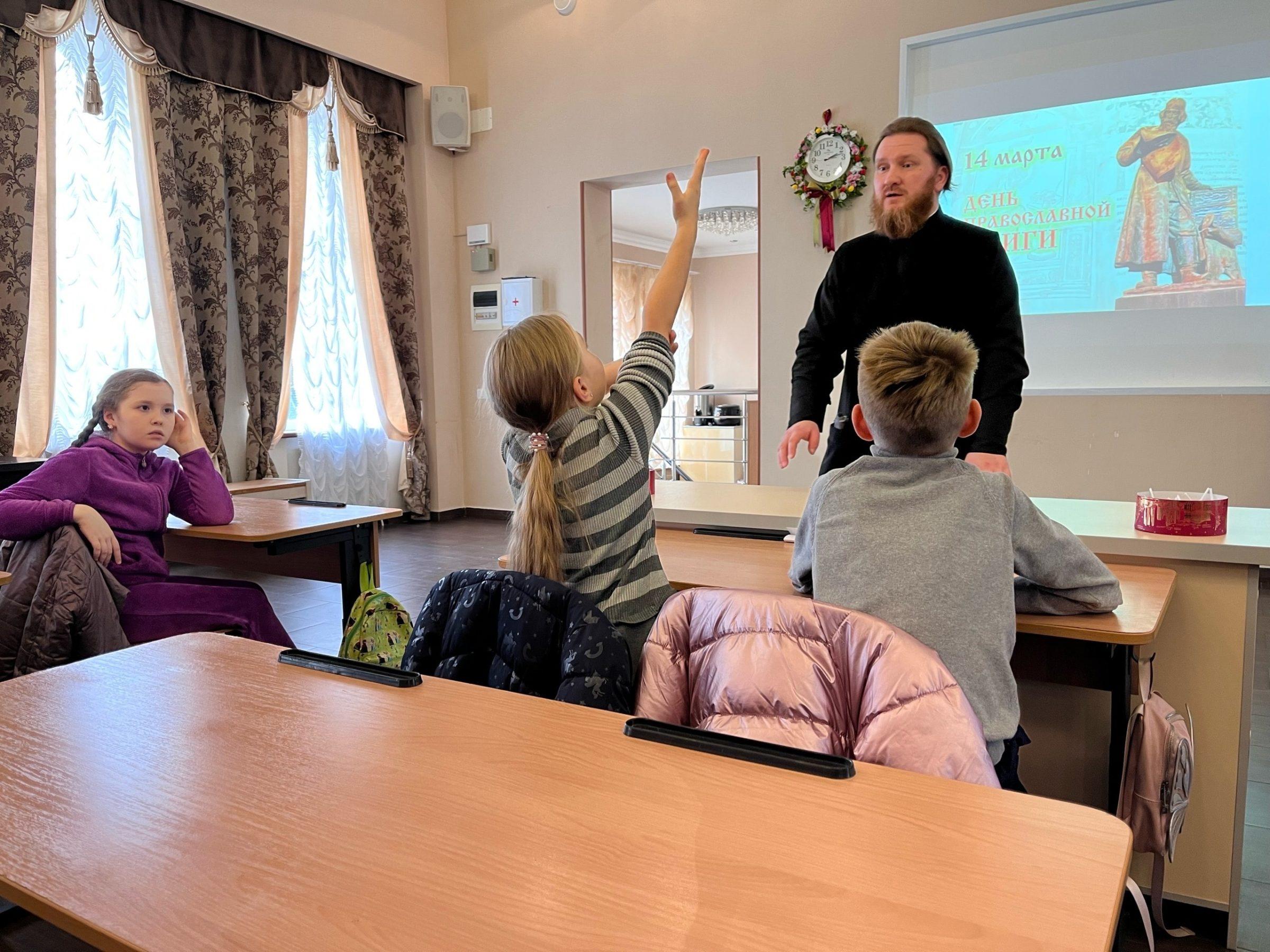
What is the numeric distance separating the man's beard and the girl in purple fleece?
6.09 feet

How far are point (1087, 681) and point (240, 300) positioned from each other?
16.2ft

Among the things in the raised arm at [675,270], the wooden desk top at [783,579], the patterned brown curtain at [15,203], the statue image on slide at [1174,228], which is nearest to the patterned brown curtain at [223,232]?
the patterned brown curtain at [15,203]

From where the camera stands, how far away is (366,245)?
585 cm

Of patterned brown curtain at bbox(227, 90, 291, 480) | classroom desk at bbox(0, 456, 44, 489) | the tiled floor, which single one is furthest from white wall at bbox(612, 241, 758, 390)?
classroom desk at bbox(0, 456, 44, 489)

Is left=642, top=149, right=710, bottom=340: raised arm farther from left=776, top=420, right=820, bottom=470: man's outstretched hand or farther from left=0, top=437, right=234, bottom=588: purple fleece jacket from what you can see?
left=0, top=437, right=234, bottom=588: purple fleece jacket

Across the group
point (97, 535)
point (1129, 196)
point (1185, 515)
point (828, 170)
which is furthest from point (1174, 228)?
point (97, 535)

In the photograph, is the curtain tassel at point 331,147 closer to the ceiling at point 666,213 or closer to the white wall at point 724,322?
the ceiling at point 666,213

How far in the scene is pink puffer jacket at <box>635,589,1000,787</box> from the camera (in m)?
0.89

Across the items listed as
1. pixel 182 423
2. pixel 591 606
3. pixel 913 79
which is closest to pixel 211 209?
pixel 182 423

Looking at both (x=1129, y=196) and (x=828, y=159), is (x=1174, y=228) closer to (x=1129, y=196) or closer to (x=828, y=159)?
(x=1129, y=196)

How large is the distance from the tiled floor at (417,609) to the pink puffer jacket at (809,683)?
108cm

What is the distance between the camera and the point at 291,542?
2.58m

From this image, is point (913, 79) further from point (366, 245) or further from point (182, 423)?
point (182, 423)

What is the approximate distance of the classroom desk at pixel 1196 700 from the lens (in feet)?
5.15
